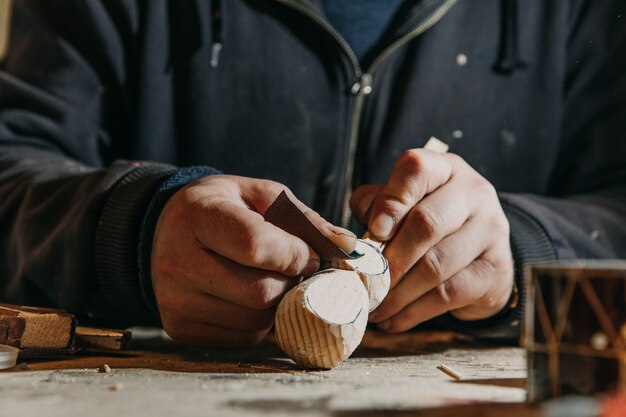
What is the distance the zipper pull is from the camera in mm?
1365

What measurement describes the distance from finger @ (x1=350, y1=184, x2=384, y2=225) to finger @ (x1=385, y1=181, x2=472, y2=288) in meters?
0.11

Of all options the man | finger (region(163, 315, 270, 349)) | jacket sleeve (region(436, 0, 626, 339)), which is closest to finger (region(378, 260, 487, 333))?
the man

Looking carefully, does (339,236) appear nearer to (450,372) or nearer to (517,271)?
(450,372)

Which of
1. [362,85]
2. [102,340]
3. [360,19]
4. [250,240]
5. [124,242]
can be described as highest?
[360,19]

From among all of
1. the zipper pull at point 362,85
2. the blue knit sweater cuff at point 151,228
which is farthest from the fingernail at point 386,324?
the zipper pull at point 362,85

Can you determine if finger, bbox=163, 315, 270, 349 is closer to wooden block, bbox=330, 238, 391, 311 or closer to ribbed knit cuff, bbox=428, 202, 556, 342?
wooden block, bbox=330, 238, 391, 311

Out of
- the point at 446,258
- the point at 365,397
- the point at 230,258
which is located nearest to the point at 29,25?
the point at 230,258

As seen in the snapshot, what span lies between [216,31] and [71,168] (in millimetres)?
432

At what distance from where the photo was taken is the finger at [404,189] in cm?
87

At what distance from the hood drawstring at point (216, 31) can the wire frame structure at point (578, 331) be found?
1026mm

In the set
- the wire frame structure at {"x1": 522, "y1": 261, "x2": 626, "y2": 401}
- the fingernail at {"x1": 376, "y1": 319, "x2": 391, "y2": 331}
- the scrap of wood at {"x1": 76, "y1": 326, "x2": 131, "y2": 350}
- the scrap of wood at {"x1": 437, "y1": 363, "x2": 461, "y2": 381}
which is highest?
the wire frame structure at {"x1": 522, "y1": 261, "x2": 626, "y2": 401}

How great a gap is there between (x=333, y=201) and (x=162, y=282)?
0.58 meters

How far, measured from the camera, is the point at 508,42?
148cm

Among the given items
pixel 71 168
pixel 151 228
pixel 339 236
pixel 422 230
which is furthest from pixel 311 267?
pixel 71 168
